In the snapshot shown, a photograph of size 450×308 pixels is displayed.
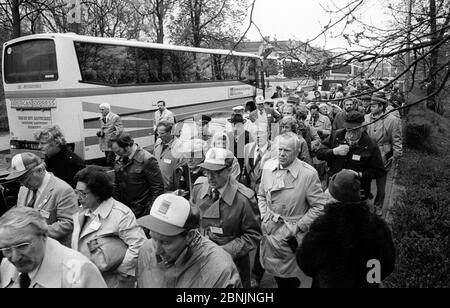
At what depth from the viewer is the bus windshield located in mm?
10430

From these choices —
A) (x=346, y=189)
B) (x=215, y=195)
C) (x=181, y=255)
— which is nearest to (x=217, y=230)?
(x=215, y=195)

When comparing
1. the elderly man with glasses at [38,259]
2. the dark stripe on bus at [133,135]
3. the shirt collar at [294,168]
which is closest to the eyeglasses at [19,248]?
the elderly man with glasses at [38,259]

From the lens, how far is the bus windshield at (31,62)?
34.2 feet

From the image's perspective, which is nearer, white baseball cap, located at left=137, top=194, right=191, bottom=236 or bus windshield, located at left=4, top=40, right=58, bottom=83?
white baseball cap, located at left=137, top=194, right=191, bottom=236

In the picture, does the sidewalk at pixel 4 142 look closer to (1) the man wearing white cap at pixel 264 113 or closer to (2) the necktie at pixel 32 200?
(1) the man wearing white cap at pixel 264 113

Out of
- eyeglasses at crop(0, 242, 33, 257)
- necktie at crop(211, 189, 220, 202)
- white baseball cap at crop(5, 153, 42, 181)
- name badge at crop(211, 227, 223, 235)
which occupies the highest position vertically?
white baseball cap at crop(5, 153, 42, 181)

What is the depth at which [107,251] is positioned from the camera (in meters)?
2.98

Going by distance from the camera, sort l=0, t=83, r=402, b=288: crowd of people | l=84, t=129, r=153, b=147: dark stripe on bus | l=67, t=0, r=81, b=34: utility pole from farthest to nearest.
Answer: l=67, t=0, r=81, b=34: utility pole < l=84, t=129, r=153, b=147: dark stripe on bus < l=0, t=83, r=402, b=288: crowd of people

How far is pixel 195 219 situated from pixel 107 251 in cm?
91

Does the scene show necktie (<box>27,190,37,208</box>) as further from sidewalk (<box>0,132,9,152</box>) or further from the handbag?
sidewalk (<box>0,132,9,152</box>)

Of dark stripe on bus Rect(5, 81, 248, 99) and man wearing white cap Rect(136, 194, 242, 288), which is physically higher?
dark stripe on bus Rect(5, 81, 248, 99)

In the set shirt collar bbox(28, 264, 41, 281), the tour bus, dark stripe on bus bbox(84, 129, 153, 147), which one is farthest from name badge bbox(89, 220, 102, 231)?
dark stripe on bus bbox(84, 129, 153, 147)

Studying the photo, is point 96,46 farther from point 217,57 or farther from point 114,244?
point 114,244
